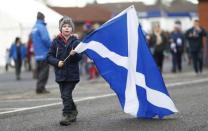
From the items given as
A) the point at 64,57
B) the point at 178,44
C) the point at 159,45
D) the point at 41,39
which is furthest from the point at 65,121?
the point at 178,44

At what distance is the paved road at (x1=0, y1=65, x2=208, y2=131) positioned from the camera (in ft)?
31.4

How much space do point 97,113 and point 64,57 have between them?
4.93 ft

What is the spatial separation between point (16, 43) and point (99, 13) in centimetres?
5615

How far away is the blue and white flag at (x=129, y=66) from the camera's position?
9.94 m

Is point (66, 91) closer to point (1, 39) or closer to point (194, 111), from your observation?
point (194, 111)

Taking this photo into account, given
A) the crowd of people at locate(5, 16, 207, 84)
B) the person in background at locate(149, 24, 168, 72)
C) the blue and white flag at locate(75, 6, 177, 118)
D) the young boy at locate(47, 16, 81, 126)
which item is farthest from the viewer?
the person in background at locate(149, 24, 168, 72)

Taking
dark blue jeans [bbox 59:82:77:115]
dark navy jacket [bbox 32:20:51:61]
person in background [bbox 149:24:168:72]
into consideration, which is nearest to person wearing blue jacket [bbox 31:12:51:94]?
dark navy jacket [bbox 32:20:51:61]

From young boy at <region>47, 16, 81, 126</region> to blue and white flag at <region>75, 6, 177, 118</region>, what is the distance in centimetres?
23

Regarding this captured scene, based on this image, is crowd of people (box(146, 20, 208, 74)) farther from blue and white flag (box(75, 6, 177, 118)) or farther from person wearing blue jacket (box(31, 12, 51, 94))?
blue and white flag (box(75, 6, 177, 118))

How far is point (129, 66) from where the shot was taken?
9.99 meters

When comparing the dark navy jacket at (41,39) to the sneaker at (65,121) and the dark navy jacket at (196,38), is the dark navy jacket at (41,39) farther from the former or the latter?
the dark navy jacket at (196,38)

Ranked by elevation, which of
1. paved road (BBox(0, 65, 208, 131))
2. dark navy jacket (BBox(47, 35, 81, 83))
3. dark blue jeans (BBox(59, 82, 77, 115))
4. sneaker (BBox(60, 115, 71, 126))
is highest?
dark navy jacket (BBox(47, 35, 81, 83))

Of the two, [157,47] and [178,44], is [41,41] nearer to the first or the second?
[157,47]

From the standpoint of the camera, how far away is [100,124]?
9.92m
